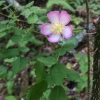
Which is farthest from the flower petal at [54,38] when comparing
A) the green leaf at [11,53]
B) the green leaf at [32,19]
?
the green leaf at [11,53]

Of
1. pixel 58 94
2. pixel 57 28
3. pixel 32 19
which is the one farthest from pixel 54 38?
pixel 58 94

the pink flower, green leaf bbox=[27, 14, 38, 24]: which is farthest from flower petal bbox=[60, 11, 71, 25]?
green leaf bbox=[27, 14, 38, 24]

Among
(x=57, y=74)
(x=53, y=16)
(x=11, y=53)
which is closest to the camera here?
(x=57, y=74)

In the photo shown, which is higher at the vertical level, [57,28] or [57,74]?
[57,28]

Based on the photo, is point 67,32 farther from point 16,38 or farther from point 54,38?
point 16,38

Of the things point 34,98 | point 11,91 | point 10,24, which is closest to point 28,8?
point 10,24

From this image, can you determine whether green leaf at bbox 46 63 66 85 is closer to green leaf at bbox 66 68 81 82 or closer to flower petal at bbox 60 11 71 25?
green leaf at bbox 66 68 81 82

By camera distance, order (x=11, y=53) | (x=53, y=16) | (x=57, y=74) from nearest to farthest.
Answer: (x=57, y=74)
(x=53, y=16)
(x=11, y=53)

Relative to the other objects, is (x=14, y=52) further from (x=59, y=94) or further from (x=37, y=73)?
(x=59, y=94)

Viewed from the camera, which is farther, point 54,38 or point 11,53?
point 11,53
